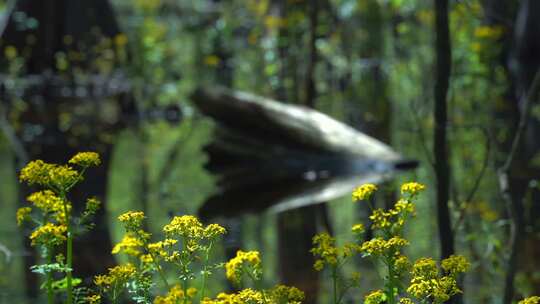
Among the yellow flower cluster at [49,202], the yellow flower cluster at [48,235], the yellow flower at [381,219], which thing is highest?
the yellow flower cluster at [49,202]

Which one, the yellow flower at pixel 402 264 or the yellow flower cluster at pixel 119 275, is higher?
the yellow flower cluster at pixel 119 275

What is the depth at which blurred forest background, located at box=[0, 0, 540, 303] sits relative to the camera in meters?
5.40

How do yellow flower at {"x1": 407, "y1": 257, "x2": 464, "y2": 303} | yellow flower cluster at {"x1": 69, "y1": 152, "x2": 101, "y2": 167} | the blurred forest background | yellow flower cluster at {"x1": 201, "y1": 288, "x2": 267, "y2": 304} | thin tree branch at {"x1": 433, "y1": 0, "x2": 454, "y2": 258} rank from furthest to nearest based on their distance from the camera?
the blurred forest background, thin tree branch at {"x1": 433, "y1": 0, "x2": 454, "y2": 258}, yellow flower cluster at {"x1": 69, "y1": 152, "x2": 101, "y2": 167}, yellow flower at {"x1": 407, "y1": 257, "x2": 464, "y2": 303}, yellow flower cluster at {"x1": 201, "y1": 288, "x2": 267, "y2": 304}

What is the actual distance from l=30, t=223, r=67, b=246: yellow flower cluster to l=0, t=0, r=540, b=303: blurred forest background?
1.44m

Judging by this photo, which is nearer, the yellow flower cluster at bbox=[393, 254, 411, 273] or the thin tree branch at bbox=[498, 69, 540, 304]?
the yellow flower cluster at bbox=[393, 254, 411, 273]

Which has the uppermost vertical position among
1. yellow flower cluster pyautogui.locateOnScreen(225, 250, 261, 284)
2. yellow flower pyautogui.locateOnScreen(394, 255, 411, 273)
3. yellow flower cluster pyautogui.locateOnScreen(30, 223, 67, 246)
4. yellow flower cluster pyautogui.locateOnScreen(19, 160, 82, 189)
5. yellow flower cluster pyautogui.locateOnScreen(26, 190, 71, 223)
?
yellow flower cluster pyautogui.locateOnScreen(19, 160, 82, 189)

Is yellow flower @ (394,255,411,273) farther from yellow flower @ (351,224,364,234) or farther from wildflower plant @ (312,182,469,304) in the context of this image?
yellow flower @ (351,224,364,234)

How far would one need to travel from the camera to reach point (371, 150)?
372 inches

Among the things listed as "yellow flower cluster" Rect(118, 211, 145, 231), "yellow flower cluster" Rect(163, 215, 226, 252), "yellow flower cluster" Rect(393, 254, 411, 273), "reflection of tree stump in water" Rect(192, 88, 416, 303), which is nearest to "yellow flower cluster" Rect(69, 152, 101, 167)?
"yellow flower cluster" Rect(118, 211, 145, 231)

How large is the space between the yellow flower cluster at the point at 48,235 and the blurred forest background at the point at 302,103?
144 cm

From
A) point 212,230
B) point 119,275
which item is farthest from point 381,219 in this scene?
point 119,275

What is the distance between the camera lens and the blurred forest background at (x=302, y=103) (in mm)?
5402

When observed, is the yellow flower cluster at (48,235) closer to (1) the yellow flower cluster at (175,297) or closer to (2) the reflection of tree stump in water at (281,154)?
(1) the yellow flower cluster at (175,297)

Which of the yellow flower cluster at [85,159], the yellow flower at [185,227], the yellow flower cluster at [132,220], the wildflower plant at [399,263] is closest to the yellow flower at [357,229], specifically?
the wildflower plant at [399,263]
